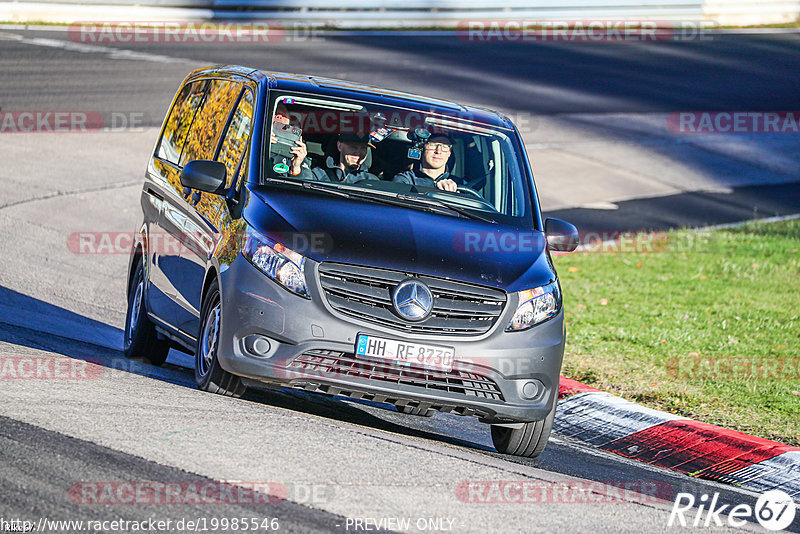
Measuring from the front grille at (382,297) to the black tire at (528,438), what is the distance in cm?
89

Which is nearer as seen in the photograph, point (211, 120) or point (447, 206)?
point (447, 206)

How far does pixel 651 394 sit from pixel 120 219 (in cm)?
724

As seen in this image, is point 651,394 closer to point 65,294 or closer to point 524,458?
point 524,458

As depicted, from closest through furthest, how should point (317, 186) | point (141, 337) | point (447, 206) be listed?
point (317, 186) < point (447, 206) < point (141, 337)

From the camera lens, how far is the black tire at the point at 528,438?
6.95 m

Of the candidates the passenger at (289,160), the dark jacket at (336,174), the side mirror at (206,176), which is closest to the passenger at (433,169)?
the dark jacket at (336,174)

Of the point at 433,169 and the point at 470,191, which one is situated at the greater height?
the point at 433,169

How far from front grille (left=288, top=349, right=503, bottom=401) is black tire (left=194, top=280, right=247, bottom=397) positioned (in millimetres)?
560

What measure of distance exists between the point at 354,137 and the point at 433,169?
1.75 feet

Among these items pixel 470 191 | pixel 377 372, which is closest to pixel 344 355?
pixel 377 372

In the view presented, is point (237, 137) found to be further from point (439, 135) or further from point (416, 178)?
point (439, 135)

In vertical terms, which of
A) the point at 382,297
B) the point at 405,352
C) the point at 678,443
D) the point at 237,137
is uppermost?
the point at 237,137

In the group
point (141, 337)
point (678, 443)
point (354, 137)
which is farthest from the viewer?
point (141, 337)

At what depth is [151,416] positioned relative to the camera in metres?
6.01
